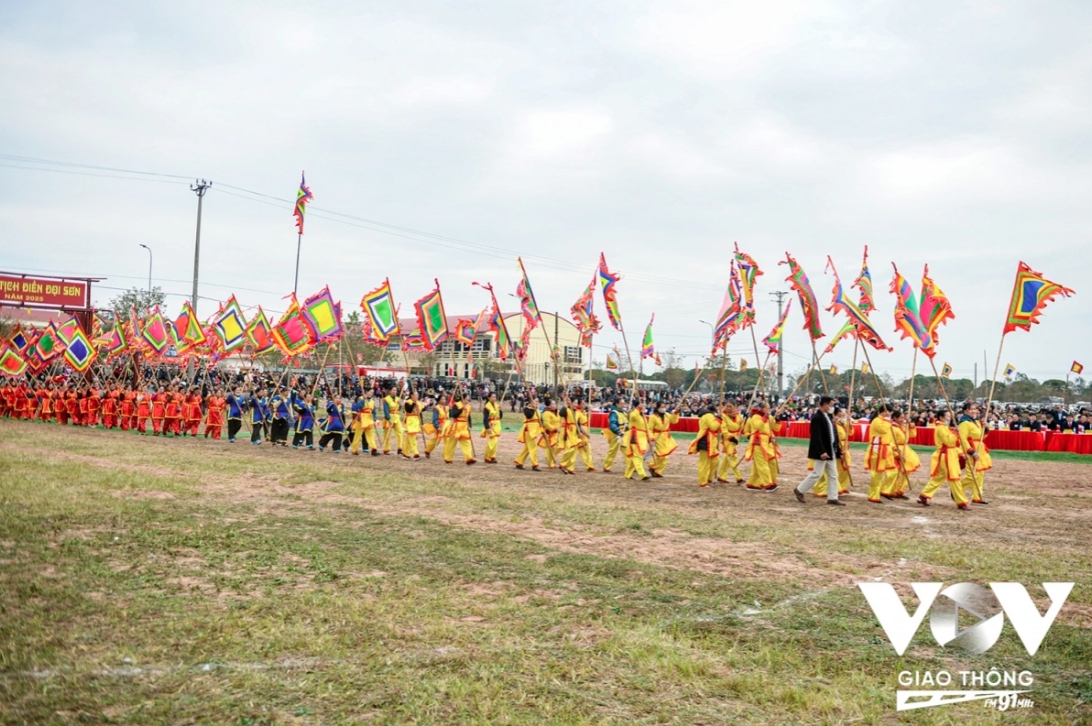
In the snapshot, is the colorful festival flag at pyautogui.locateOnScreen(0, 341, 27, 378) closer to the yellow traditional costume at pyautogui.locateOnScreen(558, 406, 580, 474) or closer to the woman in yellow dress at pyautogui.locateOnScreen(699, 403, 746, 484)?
the yellow traditional costume at pyautogui.locateOnScreen(558, 406, 580, 474)

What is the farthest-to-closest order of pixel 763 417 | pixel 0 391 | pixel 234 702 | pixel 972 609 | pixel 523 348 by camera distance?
pixel 0 391, pixel 523 348, pixel 763 417, pixel 972 609, pixel 234 702

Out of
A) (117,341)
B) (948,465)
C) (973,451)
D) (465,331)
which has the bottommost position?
(948,465)

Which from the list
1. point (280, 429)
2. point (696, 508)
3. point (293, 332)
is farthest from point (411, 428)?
point (696, 508)

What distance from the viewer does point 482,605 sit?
715 cm

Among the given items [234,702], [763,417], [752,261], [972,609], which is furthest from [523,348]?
[234,702]

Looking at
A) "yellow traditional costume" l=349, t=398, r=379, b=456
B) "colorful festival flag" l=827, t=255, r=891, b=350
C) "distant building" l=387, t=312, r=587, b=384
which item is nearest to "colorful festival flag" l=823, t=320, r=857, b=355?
"colorful festival flag" l=827, t=255, r=891, b=350

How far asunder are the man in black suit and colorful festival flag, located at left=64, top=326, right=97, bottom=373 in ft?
90.4

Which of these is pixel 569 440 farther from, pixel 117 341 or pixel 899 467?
pixel 117 341

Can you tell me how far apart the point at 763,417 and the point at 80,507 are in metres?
11.6

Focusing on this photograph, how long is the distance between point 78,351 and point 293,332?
501 inches

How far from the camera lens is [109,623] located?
639 cm

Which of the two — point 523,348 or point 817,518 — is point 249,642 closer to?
point 817,518

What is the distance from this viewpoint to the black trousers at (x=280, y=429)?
25141mm

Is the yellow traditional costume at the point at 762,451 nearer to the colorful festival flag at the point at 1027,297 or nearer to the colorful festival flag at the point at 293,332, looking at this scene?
the colorful festival flag at the point at 1027,297
